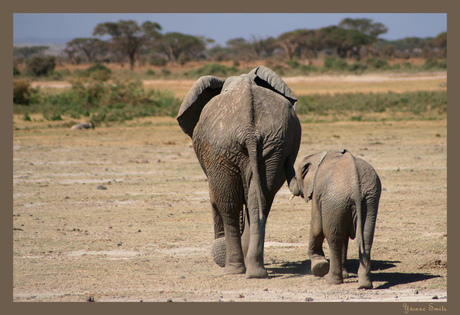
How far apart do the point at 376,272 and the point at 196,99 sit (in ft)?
9.06

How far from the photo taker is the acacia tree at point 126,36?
7031cm

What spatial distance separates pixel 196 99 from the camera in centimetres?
683

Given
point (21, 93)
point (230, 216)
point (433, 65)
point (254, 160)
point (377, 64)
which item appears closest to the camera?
point (254, 160)

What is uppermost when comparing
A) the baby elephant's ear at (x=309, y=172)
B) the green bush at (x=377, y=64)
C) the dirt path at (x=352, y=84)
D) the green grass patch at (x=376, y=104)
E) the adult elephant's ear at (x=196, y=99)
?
the green bush at (x=377, y=64)

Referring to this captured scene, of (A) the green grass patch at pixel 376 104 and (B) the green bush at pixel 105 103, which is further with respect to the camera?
(A) the green grass patch at pixel 376 104

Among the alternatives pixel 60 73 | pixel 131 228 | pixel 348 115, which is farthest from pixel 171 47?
pixel 131 228

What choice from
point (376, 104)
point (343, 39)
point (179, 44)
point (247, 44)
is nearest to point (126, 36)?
point (179, 44)

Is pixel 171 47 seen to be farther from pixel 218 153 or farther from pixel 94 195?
pixel 218 153

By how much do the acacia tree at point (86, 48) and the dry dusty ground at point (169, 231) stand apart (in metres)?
66.4

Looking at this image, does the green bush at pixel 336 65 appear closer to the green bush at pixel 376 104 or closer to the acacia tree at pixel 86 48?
the green bush at pixel 376 104

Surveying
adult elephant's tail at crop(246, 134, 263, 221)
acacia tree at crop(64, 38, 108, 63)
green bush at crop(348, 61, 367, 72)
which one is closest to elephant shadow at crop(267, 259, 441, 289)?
adult elephant's tail at crop(246, 134, 263, 221)

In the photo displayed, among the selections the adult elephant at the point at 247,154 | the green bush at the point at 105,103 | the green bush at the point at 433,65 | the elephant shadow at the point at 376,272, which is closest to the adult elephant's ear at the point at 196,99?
the adult elephant at the point at 247,154

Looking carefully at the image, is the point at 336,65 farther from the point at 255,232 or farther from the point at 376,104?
the point at 255,232

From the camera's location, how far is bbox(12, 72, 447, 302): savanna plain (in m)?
5.98
